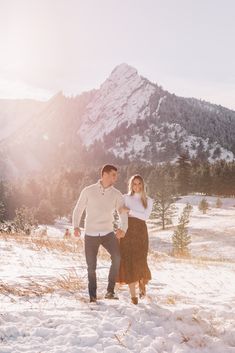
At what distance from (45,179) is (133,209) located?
151 metres

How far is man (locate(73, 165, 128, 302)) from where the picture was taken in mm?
7520

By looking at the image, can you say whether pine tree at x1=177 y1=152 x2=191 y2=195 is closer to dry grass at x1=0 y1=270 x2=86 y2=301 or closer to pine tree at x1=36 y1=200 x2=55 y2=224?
pine tree at x1=36 y1=200 x2=55 y2=224

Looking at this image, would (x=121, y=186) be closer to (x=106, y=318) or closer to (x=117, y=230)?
(x=117, y=230)

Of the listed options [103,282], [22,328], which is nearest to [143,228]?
[103,282]

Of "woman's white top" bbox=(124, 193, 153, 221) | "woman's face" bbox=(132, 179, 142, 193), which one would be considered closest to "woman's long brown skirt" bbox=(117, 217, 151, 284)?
"woman's white top" bbox=(124, 193, 153, 221)

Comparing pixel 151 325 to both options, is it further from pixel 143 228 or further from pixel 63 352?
pixel 143 228

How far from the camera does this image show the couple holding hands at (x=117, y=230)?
7535 millimetres

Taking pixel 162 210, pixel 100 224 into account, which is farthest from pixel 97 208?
pixel 162 210

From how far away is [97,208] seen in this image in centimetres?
760

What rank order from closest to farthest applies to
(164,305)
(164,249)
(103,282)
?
(164,305), (103,282), (164,249)

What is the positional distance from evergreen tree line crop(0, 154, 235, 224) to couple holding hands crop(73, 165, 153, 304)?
76.9 meters

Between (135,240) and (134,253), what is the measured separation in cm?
24

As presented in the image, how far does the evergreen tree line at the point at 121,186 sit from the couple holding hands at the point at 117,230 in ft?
252

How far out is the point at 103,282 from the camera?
9.79 metres
